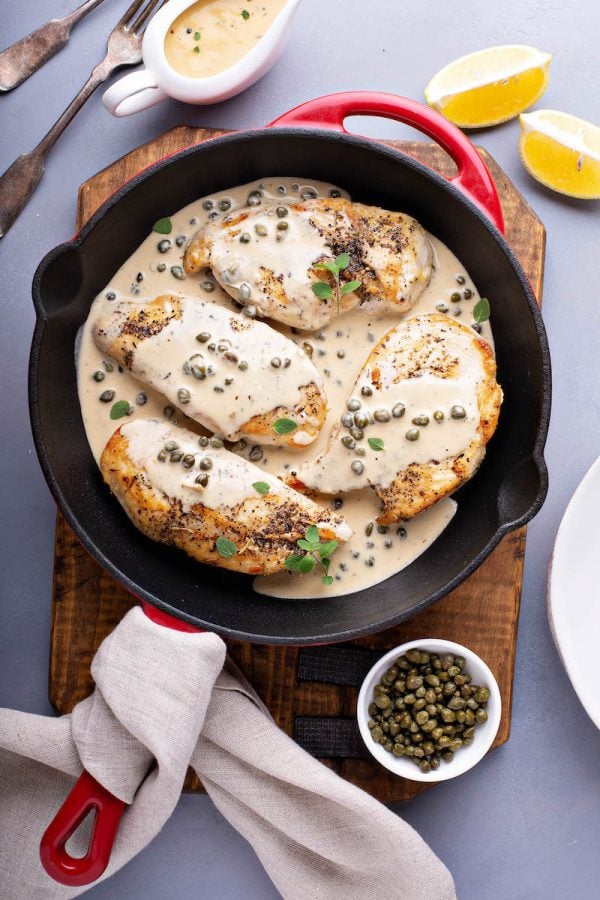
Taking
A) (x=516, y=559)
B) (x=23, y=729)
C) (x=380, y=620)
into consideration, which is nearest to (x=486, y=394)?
(x=516, y=559)

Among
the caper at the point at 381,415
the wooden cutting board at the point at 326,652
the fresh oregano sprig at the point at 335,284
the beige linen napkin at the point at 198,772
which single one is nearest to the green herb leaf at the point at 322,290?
the fresh oregano sprig at the point at 335,284

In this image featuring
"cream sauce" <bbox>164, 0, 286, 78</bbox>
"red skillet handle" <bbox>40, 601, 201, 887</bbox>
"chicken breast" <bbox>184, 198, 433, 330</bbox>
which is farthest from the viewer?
"cream sauce" <bbox>164, 0, 286, 78</bbox>

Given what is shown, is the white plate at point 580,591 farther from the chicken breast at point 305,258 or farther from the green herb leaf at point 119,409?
the green herb leaf at point 119,409

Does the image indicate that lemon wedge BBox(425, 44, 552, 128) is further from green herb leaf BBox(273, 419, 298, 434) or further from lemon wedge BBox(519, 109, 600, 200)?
green herb leaf BBox(273, 419, 298, 434)

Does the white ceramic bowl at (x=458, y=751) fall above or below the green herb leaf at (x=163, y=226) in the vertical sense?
below

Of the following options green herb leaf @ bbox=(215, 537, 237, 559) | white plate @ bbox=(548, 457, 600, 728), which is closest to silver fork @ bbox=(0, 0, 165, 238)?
green herb leaf @ bbox=(215, 537, 237, 559)

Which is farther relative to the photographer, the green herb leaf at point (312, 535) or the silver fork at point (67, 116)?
the silver fork at point (67, 116)
